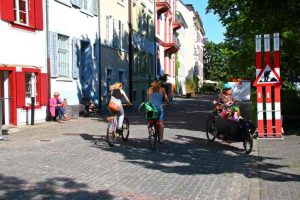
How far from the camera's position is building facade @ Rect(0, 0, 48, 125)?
61.2ft

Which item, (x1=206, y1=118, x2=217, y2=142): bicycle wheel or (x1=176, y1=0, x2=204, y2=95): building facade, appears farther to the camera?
(x1=176, y1=0, x2=204, y2=95): building facade

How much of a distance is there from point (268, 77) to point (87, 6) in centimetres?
1322

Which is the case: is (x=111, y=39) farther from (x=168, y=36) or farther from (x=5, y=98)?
(x=168, y=36)

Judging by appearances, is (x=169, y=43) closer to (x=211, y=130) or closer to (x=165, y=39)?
(x=165, y=39)

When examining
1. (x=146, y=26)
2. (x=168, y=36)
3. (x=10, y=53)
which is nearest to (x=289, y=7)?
(x=10, y=53)

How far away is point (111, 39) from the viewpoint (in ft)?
102

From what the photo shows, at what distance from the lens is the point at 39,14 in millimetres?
20781

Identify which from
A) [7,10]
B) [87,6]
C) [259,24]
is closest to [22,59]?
[7,10]

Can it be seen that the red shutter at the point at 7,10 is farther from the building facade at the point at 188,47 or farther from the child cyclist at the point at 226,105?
the building facade at the point at 188,47

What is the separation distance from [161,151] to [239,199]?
5168 mm

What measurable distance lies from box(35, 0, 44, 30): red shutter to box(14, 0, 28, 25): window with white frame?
48 centimetres

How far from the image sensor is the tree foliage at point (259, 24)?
15359 mm

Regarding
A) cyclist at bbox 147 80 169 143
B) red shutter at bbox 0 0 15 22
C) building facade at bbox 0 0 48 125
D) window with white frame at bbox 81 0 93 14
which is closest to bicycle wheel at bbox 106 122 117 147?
cyclist at bbox 147 80 169 143

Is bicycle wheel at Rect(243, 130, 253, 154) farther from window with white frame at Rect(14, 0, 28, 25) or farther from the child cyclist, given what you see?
window with white frame at Rect(14, 0, 28, 25)
